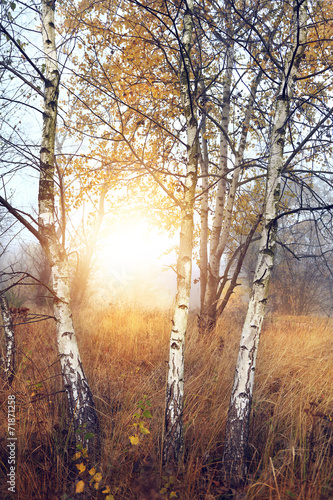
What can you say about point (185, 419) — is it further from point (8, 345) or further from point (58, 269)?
point (8, 345)

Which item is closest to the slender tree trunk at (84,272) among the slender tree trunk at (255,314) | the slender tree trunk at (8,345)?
the slender tree trunk at (8,345)

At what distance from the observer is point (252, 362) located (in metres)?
2.24

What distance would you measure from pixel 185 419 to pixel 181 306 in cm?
128

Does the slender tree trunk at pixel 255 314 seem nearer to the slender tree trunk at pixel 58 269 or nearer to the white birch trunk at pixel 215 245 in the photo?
the slender tree trunk at pixel 58 269

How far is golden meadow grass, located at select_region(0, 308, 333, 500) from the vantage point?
197cm

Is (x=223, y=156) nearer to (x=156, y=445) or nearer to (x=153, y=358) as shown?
(x=153, y=358)

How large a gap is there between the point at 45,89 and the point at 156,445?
360 cm

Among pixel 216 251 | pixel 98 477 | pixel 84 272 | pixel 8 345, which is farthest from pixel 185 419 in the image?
pixel 84 272

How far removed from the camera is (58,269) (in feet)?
8.18

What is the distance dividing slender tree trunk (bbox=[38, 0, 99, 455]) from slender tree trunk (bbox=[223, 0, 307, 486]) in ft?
4.06

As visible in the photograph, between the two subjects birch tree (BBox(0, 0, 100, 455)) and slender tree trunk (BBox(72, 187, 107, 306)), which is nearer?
birch tree (BBox(0, 0, 100, 455))

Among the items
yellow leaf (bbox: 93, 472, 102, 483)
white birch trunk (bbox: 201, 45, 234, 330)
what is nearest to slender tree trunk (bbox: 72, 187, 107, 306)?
white birch trunk (bbox: 201, 45, 234, 330)

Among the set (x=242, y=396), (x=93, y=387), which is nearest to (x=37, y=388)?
(x=93, y=387)

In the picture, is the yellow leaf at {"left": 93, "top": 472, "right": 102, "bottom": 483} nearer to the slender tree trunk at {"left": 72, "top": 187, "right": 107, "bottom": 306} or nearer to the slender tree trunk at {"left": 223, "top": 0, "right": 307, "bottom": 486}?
the slender tree trunk at {"left": 223, "top": 0, "right": 307, "bottom": 486}
